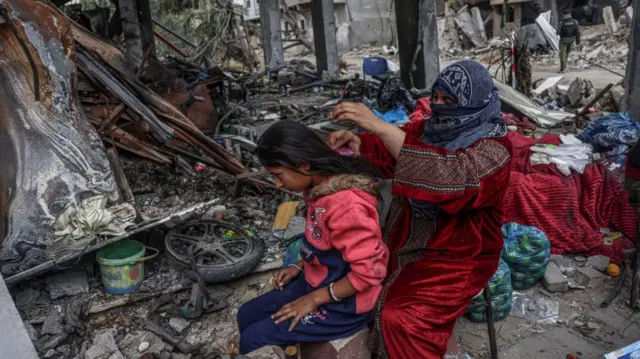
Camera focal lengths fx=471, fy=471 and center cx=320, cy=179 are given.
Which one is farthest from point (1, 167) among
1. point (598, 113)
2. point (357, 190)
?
point (598, 113)

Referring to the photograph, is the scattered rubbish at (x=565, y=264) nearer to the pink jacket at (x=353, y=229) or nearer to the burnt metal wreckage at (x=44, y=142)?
the pink jacket at (x=353, y=229)

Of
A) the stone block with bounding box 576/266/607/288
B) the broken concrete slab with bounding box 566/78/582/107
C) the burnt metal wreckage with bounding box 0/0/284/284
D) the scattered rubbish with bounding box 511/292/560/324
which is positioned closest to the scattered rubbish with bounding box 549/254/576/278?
the stone block with bounding box 576/266/607/288

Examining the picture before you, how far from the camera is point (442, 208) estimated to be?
2.05 meters

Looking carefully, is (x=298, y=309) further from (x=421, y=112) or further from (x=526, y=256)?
(x=421, y=112)

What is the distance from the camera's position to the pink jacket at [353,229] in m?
1.91

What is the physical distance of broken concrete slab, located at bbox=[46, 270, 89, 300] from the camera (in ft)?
12.5

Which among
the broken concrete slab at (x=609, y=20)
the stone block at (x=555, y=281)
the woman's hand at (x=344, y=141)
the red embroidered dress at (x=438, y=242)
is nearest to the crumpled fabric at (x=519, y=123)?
the stone block at (x=555, y=281)

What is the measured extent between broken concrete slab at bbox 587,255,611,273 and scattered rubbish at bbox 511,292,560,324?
675mm

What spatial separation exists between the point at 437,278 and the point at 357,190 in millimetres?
560

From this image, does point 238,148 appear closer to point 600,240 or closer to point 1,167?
point 1,167

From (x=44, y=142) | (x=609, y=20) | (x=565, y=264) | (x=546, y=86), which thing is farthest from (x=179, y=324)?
(x=609, y=20)

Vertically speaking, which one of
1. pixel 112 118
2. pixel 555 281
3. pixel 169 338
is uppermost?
pixel 112 118

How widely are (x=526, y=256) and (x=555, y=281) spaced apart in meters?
0.36

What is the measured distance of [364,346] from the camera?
2.14 metres
